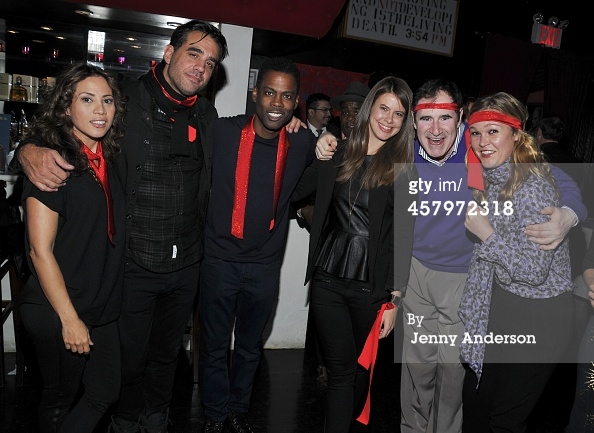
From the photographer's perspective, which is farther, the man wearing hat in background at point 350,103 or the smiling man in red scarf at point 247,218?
the man wearing hat in background at point 350,103

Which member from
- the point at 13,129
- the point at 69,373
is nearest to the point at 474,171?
the point at 69,373

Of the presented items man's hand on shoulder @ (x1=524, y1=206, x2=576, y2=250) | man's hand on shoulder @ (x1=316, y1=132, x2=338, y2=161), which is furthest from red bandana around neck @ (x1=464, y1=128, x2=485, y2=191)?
man's hand on shoulder @ (x1=316, y1=132, x2=338, y2=161)

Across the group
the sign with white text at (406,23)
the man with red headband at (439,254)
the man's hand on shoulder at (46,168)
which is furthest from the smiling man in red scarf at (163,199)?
the sign with white text at (406,23)

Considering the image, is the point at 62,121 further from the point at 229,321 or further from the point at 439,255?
the point at 439,255

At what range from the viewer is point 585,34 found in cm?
859

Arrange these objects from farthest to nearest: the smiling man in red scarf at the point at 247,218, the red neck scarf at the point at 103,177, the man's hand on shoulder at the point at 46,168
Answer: the smiling man in red scarf at the point at 247,218, the red neck scarf at the point at 103,177, the man's hand on shoulder at the point at 46,168

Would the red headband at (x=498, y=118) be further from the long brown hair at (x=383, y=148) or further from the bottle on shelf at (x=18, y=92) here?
the bottle on shelf at (x=18, y=92)

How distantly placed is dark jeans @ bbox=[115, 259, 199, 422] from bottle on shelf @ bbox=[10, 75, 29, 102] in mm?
2830

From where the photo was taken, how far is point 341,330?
2754 mm

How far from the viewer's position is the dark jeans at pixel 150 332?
269cm

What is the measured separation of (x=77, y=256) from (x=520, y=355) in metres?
1.81

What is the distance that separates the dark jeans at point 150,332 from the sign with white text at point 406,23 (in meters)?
5.86

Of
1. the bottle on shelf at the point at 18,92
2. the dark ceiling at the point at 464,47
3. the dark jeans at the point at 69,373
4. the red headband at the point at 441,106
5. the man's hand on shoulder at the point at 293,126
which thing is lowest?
the dark jeans at the point at 69,373

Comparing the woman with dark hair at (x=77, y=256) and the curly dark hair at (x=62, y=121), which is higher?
the curly dark hair at (x=62, y=121)
